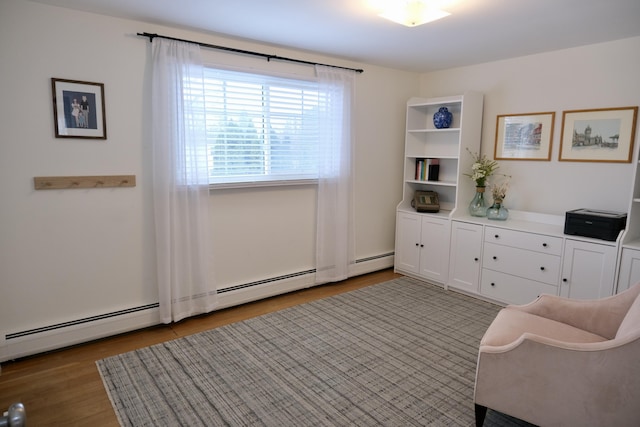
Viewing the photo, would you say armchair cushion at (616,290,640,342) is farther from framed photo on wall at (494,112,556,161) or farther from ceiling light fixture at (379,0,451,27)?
framed photo on wall at (494,112,556,161)

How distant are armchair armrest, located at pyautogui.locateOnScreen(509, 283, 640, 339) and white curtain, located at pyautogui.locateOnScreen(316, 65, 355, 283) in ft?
6.93

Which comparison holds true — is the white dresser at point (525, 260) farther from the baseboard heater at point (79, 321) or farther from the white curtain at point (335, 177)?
the baseboard heater at point (79, 321)

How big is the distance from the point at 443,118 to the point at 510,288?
6.33 feet

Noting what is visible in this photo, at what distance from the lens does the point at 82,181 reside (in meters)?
2.78

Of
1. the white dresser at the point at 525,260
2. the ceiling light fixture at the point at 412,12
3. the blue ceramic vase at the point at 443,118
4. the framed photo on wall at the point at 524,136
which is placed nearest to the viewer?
the ceiling light fixture at the point at 412,12

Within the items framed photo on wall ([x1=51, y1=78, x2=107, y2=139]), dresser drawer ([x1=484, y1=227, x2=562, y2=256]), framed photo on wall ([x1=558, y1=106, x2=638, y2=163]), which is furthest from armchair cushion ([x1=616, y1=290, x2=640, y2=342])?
framed photo on wall ([x1=51, y1=78, x2=107, y2=139])

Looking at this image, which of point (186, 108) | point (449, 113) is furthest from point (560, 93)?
point (186, 108)

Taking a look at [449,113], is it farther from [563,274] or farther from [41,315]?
[41,315]

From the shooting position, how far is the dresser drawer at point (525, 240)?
3.31m

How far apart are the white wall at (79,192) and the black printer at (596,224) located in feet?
9.07

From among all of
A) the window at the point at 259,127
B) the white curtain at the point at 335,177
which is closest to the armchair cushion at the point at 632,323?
the white curtain at the point at 335,177

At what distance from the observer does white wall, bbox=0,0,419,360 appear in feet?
8.35

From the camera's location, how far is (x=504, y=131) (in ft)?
13.3

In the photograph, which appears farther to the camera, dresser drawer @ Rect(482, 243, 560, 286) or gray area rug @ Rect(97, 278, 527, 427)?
dresser drawer @ Rect(482, 243, 560, 286)
